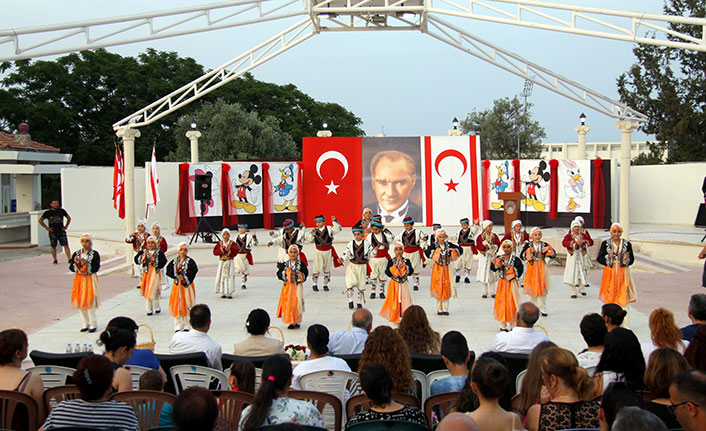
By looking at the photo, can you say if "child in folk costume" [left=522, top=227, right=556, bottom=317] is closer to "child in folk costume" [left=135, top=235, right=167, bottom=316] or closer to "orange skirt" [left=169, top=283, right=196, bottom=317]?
"orange skirt" [left=169, top=283, right=196, bottom=317]

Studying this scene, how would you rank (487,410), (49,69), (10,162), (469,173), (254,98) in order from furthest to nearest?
(254,98)
(49,69)
(10,162)
(469,173)
(487,410)

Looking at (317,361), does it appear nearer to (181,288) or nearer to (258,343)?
(258,343)

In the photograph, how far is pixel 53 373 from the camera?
16.7 ft

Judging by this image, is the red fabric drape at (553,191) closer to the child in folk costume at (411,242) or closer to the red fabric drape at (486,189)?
the red fabric drape at (486,189)

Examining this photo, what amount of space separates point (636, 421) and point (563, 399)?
3.35 feet

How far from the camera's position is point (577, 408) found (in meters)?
3.72

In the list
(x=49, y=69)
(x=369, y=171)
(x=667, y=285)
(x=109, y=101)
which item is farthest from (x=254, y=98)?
(x=667, y=285)

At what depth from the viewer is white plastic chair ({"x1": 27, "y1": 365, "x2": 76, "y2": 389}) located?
5055mm

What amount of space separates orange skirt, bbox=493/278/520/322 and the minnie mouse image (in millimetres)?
Result: 13865

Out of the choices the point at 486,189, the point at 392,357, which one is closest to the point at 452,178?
the point at 486,189

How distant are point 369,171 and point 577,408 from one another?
18765mm

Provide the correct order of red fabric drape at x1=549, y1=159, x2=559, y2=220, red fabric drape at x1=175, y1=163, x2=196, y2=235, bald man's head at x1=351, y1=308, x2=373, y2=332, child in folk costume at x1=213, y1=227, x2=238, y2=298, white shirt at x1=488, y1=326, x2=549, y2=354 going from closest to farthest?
white shirt at x1=488, y1=326, x2=549, y2=354 → bald man's head at x1=351, y1=308, x2=373, y2=332 → child in folk costume at x1=213, y1=227, x2=238, y2=298 → red fabric drape at x1=175, y1=163, x2=196, y2=235 → red fabric drape at x1=549, y1=159, x2=559, y2=220

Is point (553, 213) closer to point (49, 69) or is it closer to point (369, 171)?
point (369, 171)

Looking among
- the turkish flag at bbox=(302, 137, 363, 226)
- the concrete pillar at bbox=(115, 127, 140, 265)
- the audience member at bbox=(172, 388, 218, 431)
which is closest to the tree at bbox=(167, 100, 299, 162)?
the turkish flag at bbox=(302, 137, 363, 226)
